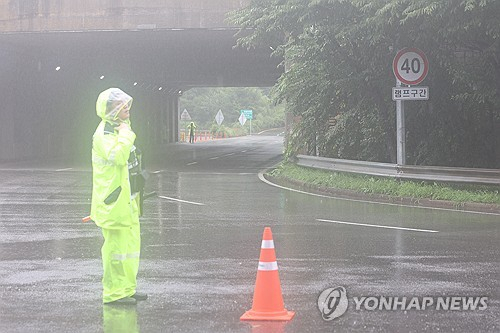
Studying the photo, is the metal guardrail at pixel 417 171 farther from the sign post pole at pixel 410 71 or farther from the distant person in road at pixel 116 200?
the distant person in road at pixel 116 200

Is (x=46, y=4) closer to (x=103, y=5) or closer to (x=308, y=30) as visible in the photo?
(x=103, y=5)

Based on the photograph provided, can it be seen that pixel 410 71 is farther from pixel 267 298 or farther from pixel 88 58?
pixel 88 58

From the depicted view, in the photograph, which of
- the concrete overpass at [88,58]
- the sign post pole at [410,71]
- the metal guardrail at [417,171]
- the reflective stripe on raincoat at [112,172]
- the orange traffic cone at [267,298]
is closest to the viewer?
the orange traffic cone at [267,298]

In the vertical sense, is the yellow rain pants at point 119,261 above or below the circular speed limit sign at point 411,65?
below

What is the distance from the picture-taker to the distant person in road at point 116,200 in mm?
7602

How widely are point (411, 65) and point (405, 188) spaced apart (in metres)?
2.67

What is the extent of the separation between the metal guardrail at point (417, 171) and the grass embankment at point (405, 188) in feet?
0.44

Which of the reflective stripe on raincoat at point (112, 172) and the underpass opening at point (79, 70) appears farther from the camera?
the underpass opening at point (79, 70)

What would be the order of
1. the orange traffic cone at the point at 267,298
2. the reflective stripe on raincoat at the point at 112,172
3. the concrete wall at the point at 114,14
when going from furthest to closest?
the concrete wall at the point at 114,14, the reflective stripe on raincoat at the point at 112,172, the orange traffic cone at the point at 267,298

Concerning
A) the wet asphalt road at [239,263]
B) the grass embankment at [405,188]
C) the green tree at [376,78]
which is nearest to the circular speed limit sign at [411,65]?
the green tree at [376,78]

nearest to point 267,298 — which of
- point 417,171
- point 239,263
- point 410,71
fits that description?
point 239,263

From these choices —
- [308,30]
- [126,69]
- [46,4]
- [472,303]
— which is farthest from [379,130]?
[126,69]

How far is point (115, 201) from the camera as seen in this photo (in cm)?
761

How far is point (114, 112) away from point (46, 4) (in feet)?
71.1
